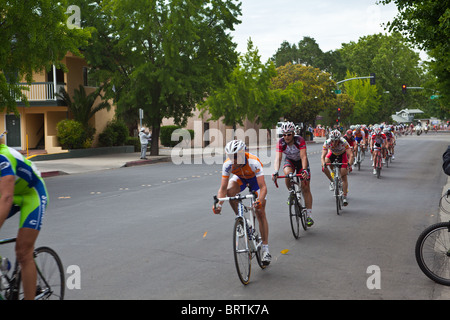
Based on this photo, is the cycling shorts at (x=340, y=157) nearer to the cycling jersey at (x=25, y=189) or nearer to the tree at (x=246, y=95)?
the cycling jersey at (x=25, y=189)

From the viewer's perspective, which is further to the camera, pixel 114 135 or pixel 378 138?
pixel 114 135


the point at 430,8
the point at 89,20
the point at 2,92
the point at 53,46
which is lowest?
the point at 2,92

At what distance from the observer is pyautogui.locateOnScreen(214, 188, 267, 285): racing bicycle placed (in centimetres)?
588

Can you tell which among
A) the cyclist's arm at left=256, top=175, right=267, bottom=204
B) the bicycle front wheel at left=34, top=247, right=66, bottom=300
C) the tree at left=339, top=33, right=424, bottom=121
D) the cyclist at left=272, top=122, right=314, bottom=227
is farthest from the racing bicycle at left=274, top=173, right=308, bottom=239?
the tree at left=339, top=33, right=424, bottom=121

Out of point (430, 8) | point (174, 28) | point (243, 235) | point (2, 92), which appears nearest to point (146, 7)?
point (174, 28)

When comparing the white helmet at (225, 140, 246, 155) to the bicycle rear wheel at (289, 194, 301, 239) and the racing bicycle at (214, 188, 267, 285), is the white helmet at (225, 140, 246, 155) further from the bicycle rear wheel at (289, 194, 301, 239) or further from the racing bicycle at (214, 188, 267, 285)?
the bicycle rear wheel at (289, 194, 301, 239)

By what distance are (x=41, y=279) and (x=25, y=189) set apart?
82 cm

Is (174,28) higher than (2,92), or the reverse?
(174,28)

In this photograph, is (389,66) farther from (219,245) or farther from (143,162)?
(219,245)

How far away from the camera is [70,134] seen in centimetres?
3203

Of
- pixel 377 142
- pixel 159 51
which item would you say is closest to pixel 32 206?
pixel 377 142

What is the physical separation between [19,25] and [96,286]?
13649 millimetres

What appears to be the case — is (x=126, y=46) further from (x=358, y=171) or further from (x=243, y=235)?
(x=243, y=235)
